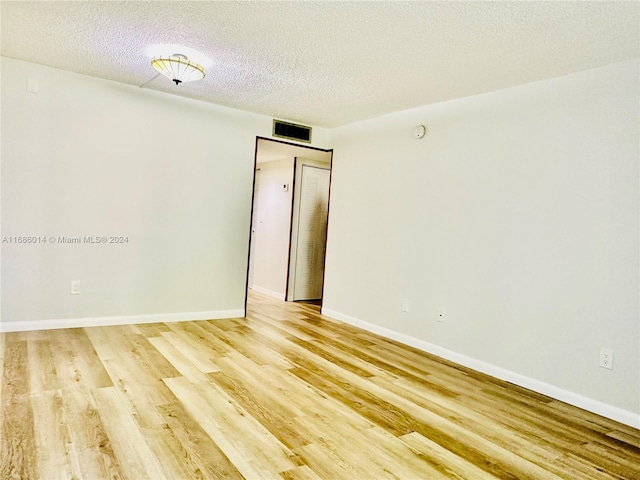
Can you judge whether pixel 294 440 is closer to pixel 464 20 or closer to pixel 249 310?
pixel 464 20

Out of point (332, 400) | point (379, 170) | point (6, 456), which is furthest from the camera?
point (379, 170)

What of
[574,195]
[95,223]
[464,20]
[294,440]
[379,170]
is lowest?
[294,440]

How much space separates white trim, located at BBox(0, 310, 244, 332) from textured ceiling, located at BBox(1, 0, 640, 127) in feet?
7.31

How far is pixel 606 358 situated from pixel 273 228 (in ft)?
15.2

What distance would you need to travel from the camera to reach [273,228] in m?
6.49

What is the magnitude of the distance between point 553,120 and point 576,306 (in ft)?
4.37

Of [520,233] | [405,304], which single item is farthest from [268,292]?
[520,233]

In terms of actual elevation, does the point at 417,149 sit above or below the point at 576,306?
above

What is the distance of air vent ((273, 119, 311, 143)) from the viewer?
4911 mm

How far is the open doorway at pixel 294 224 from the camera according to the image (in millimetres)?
6082

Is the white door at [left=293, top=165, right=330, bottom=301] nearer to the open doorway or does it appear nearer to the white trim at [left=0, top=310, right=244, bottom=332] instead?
the open doorway

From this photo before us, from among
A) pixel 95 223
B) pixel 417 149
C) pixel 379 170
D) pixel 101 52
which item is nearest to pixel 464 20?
pixel 417 149

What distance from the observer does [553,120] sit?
3084 mm

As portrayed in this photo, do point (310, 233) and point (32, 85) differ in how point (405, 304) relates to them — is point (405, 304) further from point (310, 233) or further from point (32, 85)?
point (32, 85)
